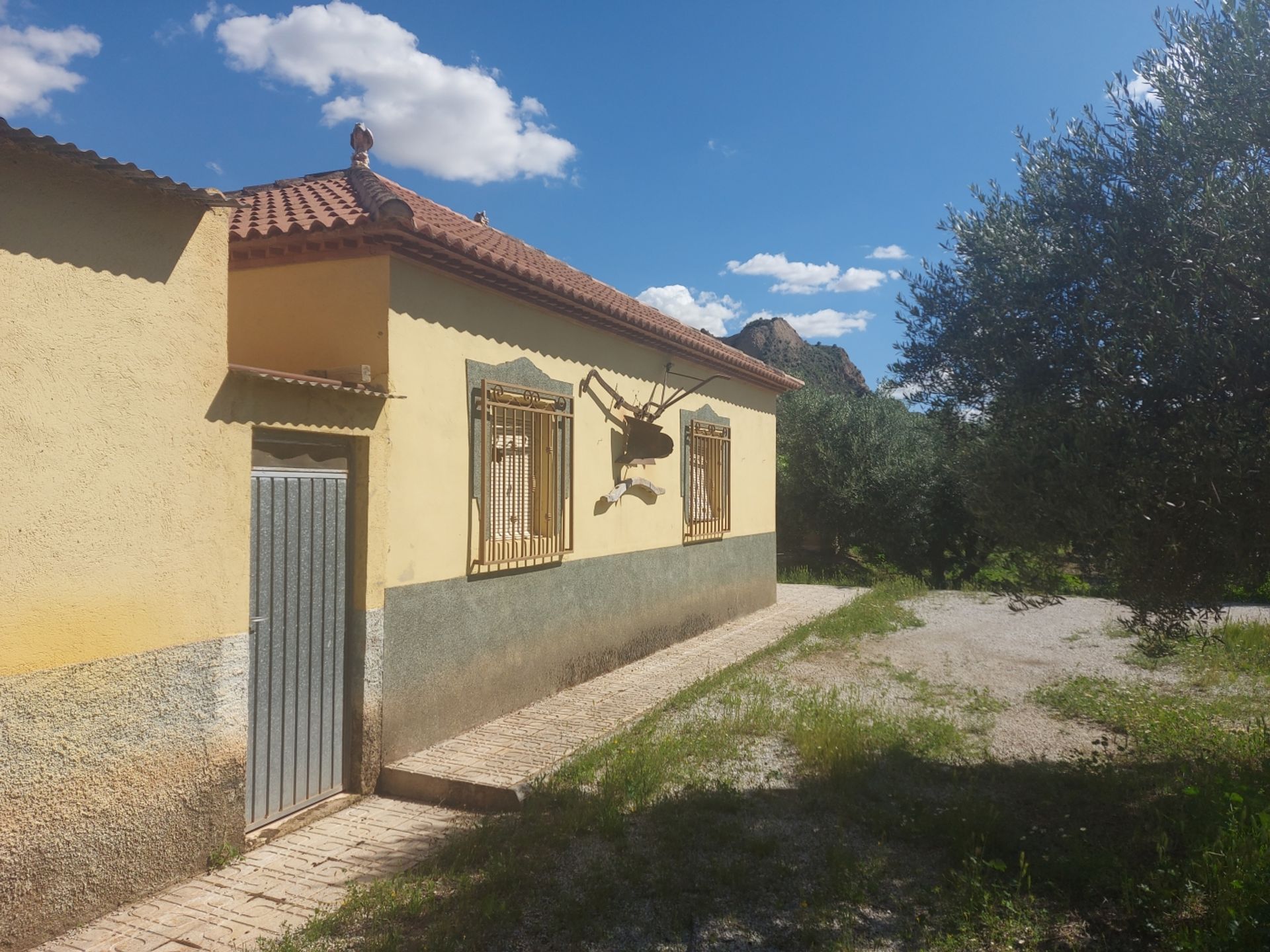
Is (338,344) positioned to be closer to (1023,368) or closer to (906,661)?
(1023,368)

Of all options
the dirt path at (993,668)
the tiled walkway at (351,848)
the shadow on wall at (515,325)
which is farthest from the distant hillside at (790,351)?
the tiled walkway at (351,848)

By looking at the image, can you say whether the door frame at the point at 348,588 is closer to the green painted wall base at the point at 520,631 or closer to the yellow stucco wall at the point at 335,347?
the yellow stucco wall at the point at 335,347

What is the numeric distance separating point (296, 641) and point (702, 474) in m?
6.97

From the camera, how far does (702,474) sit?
11.4 metres

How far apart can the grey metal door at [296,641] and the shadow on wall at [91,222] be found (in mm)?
1250

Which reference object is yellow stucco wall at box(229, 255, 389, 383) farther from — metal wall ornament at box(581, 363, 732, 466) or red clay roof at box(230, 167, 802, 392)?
metal wall ornament at box(581, 363, 732, 466)

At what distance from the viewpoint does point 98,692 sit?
3771 millimetres

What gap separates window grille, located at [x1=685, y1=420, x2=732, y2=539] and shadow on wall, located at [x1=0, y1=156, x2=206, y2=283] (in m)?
7.13

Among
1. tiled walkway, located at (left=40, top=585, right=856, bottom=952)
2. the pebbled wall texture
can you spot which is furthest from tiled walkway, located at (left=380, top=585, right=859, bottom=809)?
the pebbled wall texture

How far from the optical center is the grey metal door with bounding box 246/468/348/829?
479 centimetres

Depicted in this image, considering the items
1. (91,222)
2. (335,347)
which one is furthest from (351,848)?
(91,222)

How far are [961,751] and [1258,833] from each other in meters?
2.36

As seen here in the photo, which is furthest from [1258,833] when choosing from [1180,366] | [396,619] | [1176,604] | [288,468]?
[288,468]

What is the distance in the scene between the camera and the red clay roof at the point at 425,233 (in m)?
5.66
